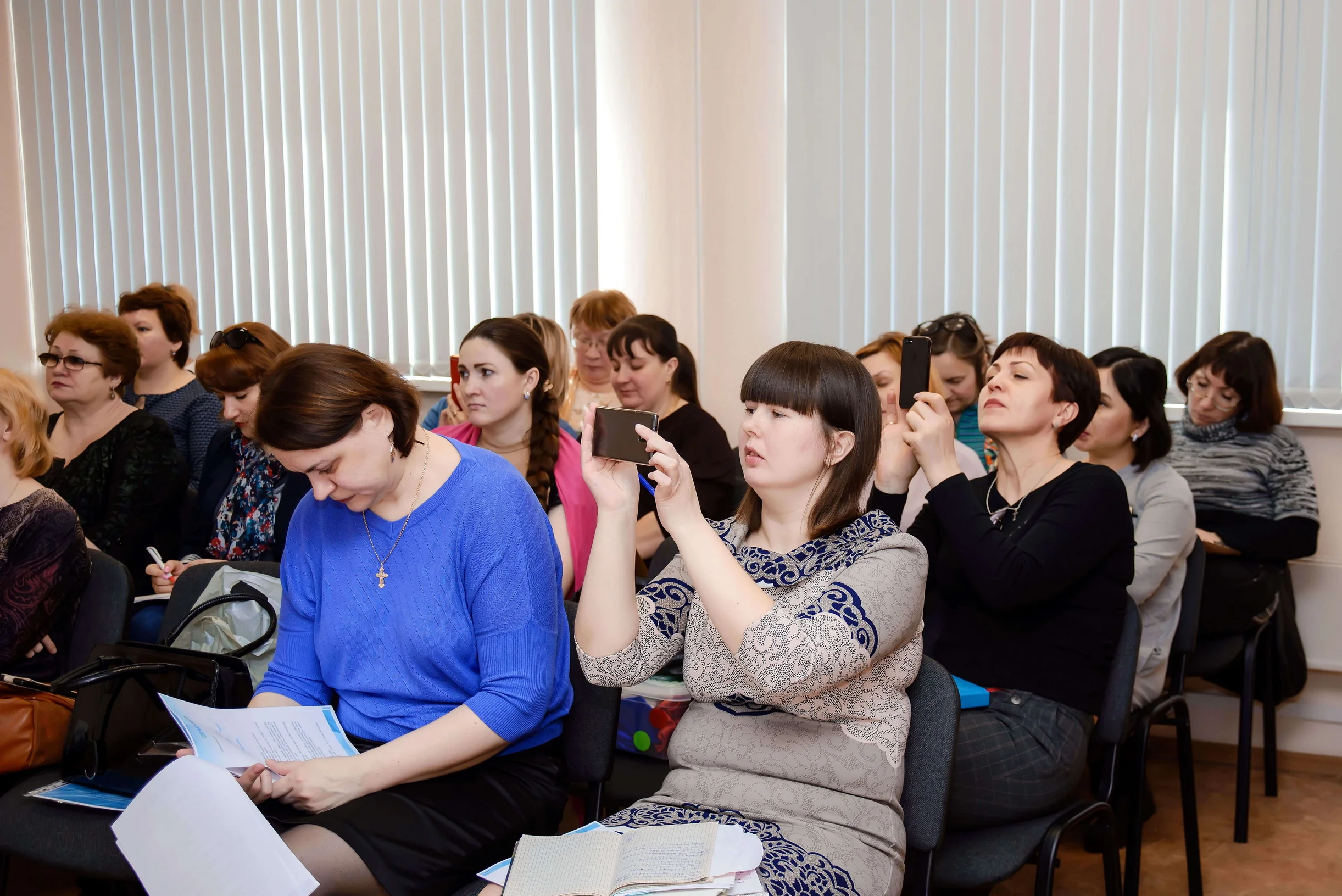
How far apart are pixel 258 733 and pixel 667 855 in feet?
2.35

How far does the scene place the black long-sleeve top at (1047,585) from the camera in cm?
210

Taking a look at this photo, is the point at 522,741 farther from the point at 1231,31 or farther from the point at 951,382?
the point at 1231,31

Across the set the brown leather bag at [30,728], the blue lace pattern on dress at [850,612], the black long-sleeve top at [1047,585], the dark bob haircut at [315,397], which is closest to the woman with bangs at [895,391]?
the black long-sleeve top at [1047,585]

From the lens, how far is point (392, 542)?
1.81m

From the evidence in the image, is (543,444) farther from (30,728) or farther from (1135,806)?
(1135,806)

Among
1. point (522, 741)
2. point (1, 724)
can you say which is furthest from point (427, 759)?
point (1, 724)

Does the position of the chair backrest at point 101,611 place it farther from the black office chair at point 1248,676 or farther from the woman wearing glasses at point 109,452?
the black office chair at point 1248,676

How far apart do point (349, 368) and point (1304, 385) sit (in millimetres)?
3063

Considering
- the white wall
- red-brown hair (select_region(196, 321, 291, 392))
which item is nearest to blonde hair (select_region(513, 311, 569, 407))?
red-brown hair (select_region(196, 321, 291, 392))

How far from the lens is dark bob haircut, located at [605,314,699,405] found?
3.51m

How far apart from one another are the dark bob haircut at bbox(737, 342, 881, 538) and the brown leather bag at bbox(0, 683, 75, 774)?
1.46 meters

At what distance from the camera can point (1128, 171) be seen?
3.59 metres

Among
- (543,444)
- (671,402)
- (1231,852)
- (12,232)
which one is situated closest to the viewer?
(543,444)

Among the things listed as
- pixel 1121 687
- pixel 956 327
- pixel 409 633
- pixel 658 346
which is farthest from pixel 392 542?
pixel 956 327
